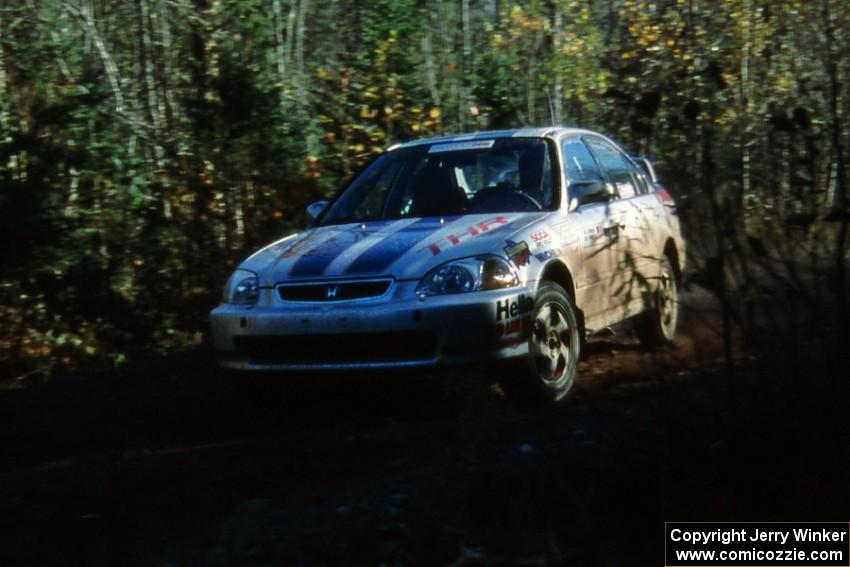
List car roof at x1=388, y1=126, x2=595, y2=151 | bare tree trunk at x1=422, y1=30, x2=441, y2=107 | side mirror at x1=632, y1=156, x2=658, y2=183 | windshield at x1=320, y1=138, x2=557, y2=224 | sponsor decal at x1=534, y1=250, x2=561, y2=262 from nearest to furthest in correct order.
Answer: sponsor decal at x1=534, y1=250, x2=561, y2=262 < windshield at x1=320, y1=138, x2=557, y2=224 < car roof at x1=388, y1=126, x2=595, y2=151 < side mirror at x1=632, y1=156, x2=658, y2=183 < bare tree trunk at x1=422, y1=30, x2=441, y2=107

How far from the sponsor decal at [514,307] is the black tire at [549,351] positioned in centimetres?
6

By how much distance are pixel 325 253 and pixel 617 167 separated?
285 centimetres

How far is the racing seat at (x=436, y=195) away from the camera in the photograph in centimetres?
817

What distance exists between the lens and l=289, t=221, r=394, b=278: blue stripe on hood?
23.7 feet

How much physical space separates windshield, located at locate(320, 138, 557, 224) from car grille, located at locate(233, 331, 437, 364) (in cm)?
135

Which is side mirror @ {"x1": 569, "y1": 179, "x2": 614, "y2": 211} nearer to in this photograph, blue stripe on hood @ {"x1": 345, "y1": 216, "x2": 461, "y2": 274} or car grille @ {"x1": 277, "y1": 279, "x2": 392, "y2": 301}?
Answer: blue stripe on hood @ {"x1": 345, "y1": 216, "x2": 461, "y2": 274}

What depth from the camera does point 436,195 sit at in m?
8.36

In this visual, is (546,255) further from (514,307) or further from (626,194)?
(626,194)

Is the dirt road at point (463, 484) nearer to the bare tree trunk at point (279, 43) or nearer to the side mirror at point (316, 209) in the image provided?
the side mirror at point (316, 209)

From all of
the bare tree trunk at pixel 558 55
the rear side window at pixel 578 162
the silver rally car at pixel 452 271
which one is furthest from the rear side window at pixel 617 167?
the bare tree trunk at pixel 558 55

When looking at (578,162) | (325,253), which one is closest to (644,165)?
(578,162)

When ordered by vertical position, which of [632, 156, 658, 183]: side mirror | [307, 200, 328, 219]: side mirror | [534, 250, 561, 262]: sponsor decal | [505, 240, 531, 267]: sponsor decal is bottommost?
[534, 250, 561, 262]: sponsor decal

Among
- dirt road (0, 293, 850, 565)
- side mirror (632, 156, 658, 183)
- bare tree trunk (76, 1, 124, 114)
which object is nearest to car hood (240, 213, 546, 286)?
dirt road (0, 293, 850, 565)

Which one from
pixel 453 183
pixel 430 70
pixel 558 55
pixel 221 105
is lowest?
pixel 453 183
